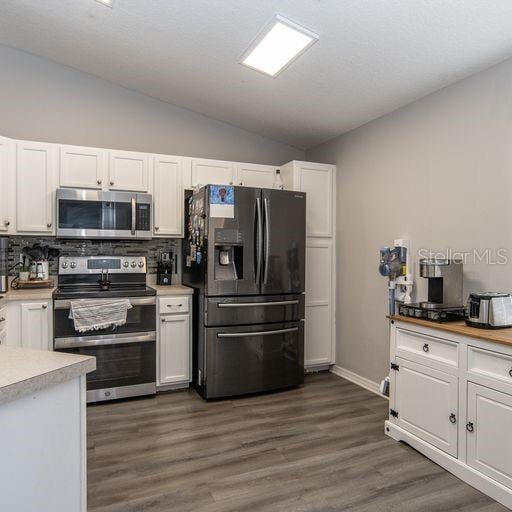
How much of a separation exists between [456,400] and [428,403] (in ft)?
0.69

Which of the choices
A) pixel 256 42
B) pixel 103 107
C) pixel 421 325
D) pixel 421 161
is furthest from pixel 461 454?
pixel 103 107

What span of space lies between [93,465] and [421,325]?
213 centimetres

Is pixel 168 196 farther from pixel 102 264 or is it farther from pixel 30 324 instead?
pixel 30 324

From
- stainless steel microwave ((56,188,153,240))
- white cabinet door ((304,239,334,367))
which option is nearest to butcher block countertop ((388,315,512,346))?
white cabinet door ((304,239,334,367))

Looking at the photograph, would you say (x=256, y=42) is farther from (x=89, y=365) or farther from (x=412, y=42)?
(x=89, y=365)

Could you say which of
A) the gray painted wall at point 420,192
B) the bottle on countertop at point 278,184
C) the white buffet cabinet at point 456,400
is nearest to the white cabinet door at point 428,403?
the white buffet cabinet at point 456,400

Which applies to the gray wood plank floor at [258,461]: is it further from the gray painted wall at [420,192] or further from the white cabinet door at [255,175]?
the white cabinet door at [255,175]

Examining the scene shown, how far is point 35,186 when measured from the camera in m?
3.20

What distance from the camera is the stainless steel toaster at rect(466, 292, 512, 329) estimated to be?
6.93ft

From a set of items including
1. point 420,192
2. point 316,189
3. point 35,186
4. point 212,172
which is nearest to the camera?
point 420,192

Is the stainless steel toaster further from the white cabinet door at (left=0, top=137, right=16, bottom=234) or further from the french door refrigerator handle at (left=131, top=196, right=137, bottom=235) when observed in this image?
the white cabinet door at (left=0, top=137, right=16, bottom=234)

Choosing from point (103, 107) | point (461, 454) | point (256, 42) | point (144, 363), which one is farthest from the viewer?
point (103, 107)

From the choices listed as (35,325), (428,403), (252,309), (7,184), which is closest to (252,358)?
(252,309)

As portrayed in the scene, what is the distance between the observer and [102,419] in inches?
111
